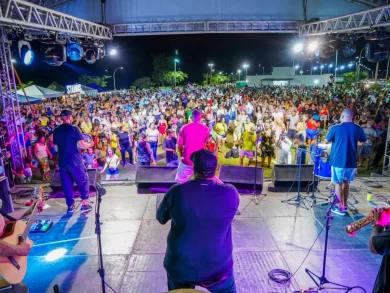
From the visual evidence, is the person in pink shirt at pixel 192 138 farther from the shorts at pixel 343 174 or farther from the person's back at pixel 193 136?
the shorts at pixel 343 174

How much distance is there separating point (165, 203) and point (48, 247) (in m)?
3.25

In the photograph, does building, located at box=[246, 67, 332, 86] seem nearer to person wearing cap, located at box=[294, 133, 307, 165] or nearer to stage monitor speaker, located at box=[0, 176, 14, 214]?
person wearing cap, located at box=[294, 133, 307, 165]

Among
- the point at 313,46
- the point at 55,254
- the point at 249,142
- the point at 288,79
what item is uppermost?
the point at 288,79

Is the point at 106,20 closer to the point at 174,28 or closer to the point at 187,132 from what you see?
the point at 174,28

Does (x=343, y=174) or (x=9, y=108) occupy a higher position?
(x=9, y=108)

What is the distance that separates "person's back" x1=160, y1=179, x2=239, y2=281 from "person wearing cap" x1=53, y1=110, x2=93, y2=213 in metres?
3.58

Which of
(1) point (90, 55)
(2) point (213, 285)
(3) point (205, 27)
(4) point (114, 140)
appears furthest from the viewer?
(3) point (205, 27)

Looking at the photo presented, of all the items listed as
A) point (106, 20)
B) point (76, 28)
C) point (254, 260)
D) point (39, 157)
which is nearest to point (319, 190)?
point (254, 260)

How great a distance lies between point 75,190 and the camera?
22.5 feet

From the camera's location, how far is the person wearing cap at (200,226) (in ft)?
6.95

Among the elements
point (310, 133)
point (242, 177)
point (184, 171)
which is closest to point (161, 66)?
point (310, 133)

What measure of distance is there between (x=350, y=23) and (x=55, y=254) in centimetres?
1018

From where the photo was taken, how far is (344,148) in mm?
5223

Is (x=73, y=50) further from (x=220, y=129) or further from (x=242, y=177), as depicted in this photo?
(x=242, y=177)
